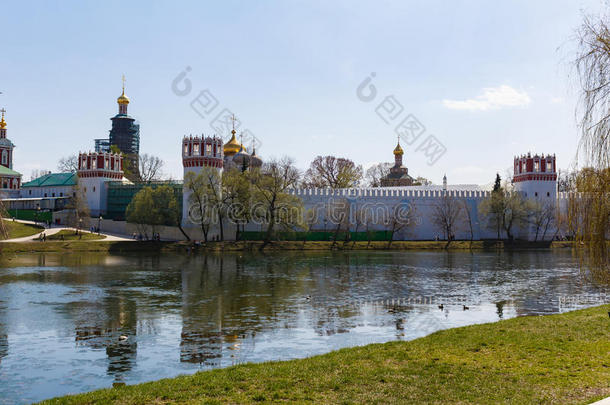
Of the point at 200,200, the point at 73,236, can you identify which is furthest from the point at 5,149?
the point at 200,200

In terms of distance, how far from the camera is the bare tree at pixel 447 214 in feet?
178

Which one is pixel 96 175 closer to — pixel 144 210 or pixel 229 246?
pixel 144 210

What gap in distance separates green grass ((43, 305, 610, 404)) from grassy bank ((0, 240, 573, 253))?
1320 inches

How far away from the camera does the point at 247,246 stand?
44.9 m

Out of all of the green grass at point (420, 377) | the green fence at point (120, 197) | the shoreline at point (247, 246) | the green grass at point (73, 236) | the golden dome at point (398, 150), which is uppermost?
the golden dome at point (398, 150)

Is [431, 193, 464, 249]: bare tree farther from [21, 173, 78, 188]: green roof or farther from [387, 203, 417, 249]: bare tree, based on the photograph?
[21, 173, 78, 188]: green roof

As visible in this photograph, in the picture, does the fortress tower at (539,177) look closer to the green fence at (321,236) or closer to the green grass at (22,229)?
the green fence at (321,236)

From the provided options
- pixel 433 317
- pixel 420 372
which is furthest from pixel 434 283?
pixel 420 372

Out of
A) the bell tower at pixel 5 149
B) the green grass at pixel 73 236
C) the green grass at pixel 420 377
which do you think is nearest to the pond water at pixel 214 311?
the green grass at pixel 420 377

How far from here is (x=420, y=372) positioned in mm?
8320

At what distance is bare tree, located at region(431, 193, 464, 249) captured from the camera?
2141 inches

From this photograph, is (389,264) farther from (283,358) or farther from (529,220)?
(529,220)

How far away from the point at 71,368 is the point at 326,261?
83.5 feet

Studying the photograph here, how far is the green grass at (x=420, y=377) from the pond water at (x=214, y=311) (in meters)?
1.36
